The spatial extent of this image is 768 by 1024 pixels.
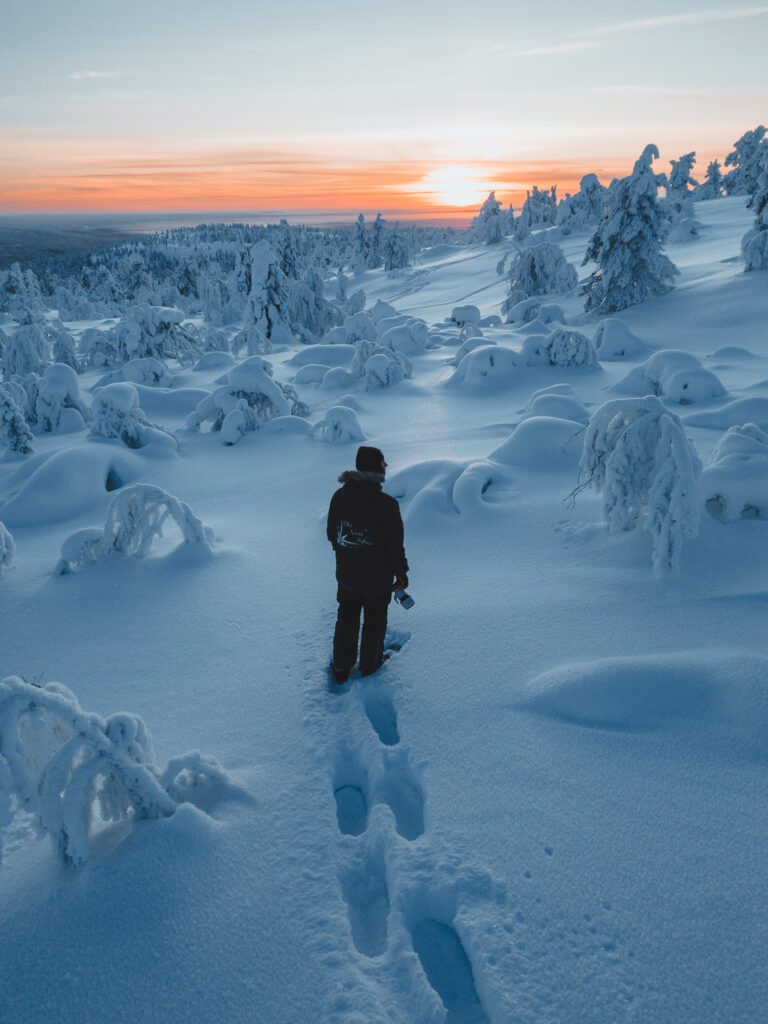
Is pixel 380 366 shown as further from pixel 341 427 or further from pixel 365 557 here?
pixel 365 557

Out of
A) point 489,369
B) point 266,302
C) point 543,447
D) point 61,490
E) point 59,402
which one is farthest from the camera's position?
point 266,302

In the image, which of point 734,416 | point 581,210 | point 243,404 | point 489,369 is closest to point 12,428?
point 243,404

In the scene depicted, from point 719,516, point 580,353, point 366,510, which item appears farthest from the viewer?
point 580,353

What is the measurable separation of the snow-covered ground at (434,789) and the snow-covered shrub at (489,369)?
8682 millimetres

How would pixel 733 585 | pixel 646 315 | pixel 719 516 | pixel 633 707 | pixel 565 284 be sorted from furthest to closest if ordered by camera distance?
pixel 565 284, pixel 646 315, pixel 719 516, pixel 733 585, pixel 633 707

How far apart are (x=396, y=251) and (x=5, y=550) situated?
218 ft

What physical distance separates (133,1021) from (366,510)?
2.80 metres

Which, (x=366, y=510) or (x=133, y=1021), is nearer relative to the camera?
(x=133, y=1021)

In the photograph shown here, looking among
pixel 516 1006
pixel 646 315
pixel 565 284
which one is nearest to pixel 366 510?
pixel 516 1006

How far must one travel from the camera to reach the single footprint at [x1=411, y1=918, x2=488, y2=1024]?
7.04ft

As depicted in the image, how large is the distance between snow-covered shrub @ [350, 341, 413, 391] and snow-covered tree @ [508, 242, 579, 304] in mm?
13193

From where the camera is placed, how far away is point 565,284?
28.7m

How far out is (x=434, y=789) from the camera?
307cm

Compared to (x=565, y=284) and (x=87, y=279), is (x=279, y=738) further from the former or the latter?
(x=87, y=279)
